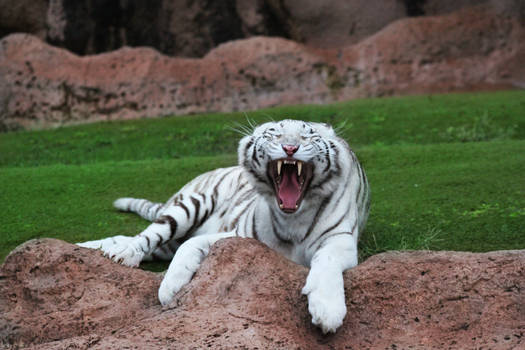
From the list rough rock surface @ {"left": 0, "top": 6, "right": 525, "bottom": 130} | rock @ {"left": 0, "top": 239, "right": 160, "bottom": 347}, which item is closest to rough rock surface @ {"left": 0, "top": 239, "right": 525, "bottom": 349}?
rock @ {"left": 0, "top": 239, "right": 160, "bottom": 347}

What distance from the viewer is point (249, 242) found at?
2.63m

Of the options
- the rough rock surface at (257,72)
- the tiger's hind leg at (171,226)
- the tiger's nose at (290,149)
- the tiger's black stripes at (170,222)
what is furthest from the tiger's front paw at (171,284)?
the rough rock surface at (257,72)

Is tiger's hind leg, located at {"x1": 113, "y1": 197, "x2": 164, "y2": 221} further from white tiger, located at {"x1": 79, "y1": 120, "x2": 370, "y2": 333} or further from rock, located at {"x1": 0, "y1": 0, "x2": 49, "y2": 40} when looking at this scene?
rock, located at {"x1": 0, "y1": 0, "x2": 49, "y2": 40}

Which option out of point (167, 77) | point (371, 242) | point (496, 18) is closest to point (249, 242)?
Result: point (371, 242)

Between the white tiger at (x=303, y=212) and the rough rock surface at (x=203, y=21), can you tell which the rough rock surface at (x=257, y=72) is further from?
the white tiger at (x=303, y=212)

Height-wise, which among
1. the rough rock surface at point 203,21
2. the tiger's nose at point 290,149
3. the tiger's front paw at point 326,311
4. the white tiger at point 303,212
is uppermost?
the rough rock surface at point 203,21

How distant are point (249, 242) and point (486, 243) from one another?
178 cm

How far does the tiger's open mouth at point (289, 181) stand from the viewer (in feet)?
9.16

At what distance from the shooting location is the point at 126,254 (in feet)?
11.1

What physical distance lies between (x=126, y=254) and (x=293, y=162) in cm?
112

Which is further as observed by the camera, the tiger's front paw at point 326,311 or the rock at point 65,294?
the rock at point 65,294

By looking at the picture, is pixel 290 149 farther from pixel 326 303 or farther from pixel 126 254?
pixel 126 254

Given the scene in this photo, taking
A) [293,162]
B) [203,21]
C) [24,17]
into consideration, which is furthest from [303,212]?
[24,17]

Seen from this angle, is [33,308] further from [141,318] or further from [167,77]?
[167,77]
